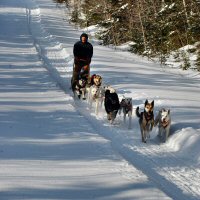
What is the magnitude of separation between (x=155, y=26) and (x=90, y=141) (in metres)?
15.2

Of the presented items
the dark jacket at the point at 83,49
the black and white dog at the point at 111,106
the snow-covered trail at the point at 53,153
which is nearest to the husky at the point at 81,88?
the snow-covered trail at the point at 53,153

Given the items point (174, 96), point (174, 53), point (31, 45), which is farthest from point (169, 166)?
point (31, 45)

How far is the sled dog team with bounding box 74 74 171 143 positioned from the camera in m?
9.69

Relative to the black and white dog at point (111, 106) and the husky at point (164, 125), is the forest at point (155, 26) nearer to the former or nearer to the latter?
the black and white dog at point (111, 106)

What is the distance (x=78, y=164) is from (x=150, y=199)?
1756mm

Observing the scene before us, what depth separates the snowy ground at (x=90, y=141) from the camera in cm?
646

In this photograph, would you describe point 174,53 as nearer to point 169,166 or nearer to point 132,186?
point 169,166

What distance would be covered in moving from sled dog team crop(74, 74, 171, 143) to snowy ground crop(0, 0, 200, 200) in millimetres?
215

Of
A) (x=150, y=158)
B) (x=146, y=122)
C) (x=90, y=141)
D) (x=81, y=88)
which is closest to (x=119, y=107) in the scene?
(x=146, y=122)

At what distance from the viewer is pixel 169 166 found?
8094mm

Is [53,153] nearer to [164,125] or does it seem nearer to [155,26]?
[164,125]

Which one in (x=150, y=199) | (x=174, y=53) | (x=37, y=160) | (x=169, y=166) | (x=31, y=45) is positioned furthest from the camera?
(x=31, y=45)

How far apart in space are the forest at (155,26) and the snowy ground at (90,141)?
8.13 ft

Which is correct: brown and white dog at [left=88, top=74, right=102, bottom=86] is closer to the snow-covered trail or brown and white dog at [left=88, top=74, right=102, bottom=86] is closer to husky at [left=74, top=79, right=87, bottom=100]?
husky at [left=74, top=79, right=87, bottom=100]
